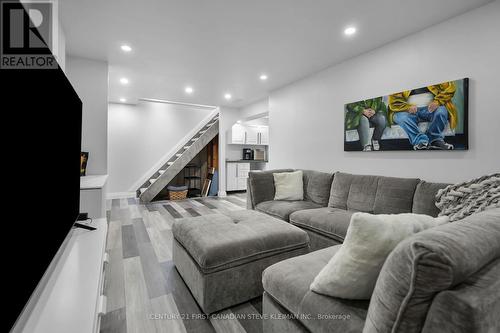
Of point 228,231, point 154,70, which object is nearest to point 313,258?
point 228,231

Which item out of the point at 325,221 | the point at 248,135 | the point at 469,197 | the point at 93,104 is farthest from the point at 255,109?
the point at 469,197

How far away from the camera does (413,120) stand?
2.60 metres

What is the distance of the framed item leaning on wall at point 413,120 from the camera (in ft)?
7.50

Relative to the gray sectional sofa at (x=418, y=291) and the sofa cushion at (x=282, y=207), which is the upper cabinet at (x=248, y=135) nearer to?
the sofa cushion at (x=282, y=207)

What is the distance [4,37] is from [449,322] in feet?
5.03

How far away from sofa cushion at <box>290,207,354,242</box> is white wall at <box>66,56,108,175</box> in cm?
293

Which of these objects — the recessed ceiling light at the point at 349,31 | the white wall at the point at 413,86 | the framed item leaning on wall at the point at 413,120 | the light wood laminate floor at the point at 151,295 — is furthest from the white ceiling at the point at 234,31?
the light wood laminate floor at the point at 151,295

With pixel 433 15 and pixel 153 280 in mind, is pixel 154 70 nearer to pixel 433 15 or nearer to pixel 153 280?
pixel 153 280

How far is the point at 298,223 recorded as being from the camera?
2.77m

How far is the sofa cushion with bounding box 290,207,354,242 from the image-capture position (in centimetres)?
233

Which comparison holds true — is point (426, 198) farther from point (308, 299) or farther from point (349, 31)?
point (349, 31)

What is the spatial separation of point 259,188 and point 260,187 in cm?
2

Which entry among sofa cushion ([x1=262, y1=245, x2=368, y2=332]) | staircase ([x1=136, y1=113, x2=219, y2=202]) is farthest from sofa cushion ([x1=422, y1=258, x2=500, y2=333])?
staircase ([x1=136, y1=113, x2=219, y2=202])

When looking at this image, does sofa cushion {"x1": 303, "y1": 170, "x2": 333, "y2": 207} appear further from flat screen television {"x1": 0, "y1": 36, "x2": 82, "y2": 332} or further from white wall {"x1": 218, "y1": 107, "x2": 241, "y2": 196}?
white wall {"x1": 218, "y1": 107, "x2": 241, "y2": 196}
